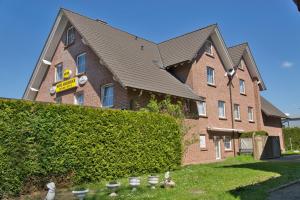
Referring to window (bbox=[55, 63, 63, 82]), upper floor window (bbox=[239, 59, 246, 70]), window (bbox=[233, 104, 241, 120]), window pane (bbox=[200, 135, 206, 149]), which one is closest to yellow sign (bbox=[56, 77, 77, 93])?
window (bbox=[55, 63, 63, 82])

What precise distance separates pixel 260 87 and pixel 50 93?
2187 centimetres

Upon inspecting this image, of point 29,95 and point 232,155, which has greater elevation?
point 29,95

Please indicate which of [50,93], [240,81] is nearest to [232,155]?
[240,81]

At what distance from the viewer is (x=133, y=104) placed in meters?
20.8

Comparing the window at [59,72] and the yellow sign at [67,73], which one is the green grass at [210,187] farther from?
the window at [59,72]

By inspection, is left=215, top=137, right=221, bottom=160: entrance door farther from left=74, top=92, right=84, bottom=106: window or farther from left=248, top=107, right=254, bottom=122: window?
left=74, top=92, right=84, bottom=106: window

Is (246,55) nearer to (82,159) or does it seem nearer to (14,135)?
(82,159)

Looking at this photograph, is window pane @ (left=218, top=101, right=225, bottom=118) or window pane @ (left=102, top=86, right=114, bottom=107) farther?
window pane @ (left=218, top=101, right=225, bottom=118)

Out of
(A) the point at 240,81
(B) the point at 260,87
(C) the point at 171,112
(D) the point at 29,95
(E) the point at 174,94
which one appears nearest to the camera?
(C) the point at 171,112

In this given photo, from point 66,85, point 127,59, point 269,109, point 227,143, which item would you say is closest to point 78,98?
point 66,85

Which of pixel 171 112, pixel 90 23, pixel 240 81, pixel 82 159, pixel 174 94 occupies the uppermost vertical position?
pixel 90 23

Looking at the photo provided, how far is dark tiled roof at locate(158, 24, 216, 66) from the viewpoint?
2656 cm

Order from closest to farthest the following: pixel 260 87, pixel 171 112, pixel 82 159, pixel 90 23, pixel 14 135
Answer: pixel 14 135 < pixel 82 159 < pixel 171 112 < pixel 90 23 < pixel 260 87

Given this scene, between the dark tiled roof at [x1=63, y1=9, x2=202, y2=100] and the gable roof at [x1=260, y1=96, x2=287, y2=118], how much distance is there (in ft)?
47.9
